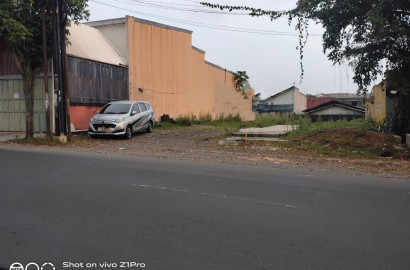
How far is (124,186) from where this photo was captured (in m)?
6.82

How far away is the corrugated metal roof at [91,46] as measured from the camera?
19.1 meters

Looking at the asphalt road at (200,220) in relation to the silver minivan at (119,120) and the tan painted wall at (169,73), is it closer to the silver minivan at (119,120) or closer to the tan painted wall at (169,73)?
the silver minivan at (119,120)

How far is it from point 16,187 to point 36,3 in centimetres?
1070

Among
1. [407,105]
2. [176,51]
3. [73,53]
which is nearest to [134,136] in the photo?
[73,53]

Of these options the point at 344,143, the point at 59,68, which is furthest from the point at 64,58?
the point at 344,143

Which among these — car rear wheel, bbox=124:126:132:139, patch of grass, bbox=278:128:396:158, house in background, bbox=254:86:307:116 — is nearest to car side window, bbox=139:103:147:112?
car rear wheel, bbox=124:126:132:139

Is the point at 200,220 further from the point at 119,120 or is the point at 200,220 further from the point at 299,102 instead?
the point at 299,102

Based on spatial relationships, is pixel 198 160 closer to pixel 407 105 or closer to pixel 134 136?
pixel 134 136

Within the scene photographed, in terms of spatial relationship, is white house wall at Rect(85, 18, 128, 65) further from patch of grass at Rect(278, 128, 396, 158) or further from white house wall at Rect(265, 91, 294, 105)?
white house wall at Rect(265, 91, 294, 105)

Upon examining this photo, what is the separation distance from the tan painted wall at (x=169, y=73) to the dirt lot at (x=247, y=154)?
816cm

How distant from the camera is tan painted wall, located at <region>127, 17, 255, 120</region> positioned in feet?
77.5

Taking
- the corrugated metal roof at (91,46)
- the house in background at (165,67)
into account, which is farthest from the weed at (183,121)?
the corrugated metal roof at (91,46)

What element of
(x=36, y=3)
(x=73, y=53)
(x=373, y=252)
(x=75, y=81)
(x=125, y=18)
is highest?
(x=125, y=18)

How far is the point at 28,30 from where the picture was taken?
560 inches
